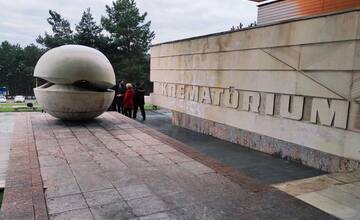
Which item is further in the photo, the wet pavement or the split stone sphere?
the split stone sphere

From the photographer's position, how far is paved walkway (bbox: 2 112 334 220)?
391 cm

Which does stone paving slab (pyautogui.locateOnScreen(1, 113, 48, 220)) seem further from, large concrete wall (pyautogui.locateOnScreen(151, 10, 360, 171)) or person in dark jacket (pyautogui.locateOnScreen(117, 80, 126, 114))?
person in dark jacket (pyautogui.locateOnScreen(117, 80, 126, 114))

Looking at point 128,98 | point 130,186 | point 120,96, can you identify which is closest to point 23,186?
point 130,186

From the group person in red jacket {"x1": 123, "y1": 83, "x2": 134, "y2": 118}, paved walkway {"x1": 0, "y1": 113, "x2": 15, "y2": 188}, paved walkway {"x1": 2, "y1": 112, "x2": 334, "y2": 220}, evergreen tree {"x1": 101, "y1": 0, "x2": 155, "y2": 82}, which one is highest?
evergreen tree {"x1": 101, "y1": 0, "x2": 155, "y2": 82}

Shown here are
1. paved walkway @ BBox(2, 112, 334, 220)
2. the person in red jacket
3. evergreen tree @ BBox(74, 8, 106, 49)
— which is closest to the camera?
paved walkway @ BBox(2, 112, 334, 220)

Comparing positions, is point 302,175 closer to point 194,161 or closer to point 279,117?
point 279,117

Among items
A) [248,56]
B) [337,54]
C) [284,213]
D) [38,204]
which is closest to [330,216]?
[284,213]

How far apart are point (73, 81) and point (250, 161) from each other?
536cm

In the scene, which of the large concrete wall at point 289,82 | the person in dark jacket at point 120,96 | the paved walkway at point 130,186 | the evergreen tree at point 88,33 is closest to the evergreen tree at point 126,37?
the evergreen tree at point 88,33

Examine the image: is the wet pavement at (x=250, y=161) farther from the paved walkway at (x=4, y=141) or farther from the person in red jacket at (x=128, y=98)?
the paved walkway at (x=4, y=141)

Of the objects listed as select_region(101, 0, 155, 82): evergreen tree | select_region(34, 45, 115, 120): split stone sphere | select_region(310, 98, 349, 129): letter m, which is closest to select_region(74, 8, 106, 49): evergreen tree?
select_region(101, 0, 155, 82): evergreen tree

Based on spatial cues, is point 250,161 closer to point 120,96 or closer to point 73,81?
point 73,81

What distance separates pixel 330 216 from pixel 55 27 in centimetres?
4726

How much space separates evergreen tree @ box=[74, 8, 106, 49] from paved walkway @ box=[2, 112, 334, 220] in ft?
105
